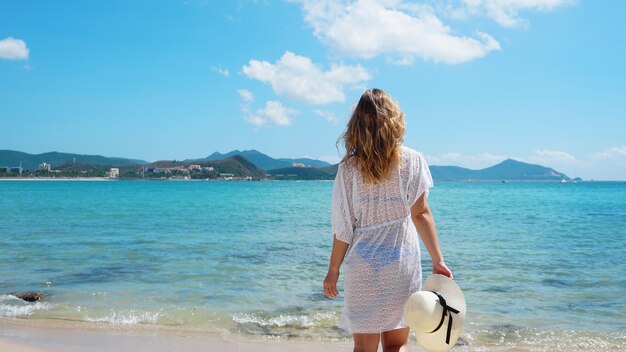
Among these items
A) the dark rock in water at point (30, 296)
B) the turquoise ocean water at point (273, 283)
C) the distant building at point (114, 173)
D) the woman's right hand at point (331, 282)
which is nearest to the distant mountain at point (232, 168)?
the distant building at point (114, 173)

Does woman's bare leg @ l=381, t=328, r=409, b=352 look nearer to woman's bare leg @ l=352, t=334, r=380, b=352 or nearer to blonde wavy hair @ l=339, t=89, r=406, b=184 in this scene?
woman's bare leg @ l=352, t=334, r=380, b=352

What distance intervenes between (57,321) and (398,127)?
19.7 ft

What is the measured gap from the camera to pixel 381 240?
2994mm

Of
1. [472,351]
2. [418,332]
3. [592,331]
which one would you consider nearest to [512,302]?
[592,331]

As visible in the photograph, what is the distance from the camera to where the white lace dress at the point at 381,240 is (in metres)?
2.97

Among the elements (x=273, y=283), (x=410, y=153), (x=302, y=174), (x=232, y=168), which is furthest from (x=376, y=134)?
(x=232, y=168)

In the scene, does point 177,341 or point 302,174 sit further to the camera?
point 302,174

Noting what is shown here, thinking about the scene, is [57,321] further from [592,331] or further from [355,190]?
[592,331]

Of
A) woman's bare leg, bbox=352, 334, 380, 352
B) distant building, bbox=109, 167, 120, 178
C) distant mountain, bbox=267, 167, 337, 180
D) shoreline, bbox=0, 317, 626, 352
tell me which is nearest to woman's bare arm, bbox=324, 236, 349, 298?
woman's bare leg, bbox=352, 334, 380, 352

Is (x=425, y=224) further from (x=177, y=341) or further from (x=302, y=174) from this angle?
(x=302, y=174)

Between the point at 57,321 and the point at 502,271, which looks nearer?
the point at 57,321

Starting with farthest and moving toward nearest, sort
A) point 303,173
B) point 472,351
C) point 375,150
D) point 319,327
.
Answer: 1. point 303,173
2. point 319,327
3. point 472,351
4. point 375,150

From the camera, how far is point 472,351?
582 centimetres

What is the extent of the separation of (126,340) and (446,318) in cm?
432
